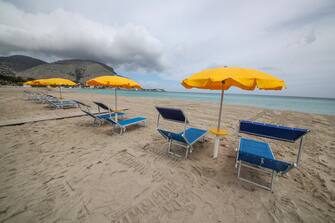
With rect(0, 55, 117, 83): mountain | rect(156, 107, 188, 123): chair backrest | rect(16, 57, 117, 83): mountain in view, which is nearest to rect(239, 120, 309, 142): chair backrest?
rect(156, 107, 188, 123): chair backrest

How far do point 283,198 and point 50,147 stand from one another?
5927 millimetres

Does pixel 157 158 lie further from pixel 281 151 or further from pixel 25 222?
pixel 281 151

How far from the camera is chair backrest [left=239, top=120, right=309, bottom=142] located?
2.68 m

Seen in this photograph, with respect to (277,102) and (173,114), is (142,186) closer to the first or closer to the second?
(173,114)

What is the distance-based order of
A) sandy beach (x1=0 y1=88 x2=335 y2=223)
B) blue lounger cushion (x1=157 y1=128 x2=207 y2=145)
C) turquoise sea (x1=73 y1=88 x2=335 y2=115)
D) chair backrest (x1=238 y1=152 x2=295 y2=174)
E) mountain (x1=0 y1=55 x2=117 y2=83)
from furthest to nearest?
Answer: mountain (x1=0 y1=55 x2=117 y2=83)
turquoise sea (x1=73 y1=88 x2=335 y2=115)
blue lounger cushion (x1=157 y1=128 x2=207 y2=145)
chair backrest (x1=238 y1=152 x2=295 y2=174)
sandy beach (x1=0 y1=88 x2=335 y2=223)

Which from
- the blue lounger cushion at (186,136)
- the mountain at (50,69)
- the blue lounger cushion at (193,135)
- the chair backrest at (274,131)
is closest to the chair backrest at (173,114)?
the blue lounger cushion at (186,136)

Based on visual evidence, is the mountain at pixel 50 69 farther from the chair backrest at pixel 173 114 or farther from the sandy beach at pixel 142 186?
the chair backrest at pixel 173 114

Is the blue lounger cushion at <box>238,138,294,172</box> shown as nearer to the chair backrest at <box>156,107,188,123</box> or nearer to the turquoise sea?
the chair backrest at <box>156,107,188,123</box>

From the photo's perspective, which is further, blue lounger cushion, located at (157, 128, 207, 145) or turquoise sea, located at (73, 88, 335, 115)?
turquoise sea, located at (73, 88, 335, 115)

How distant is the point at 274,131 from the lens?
9.78 ft

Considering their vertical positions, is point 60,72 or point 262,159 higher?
point 60,72

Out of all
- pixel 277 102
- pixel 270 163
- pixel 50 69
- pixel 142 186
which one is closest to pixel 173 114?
pixel 142 186

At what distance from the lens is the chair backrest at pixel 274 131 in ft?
8.78

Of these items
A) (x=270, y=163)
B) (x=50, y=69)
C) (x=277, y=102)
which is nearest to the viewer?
(x=270, y=163)
